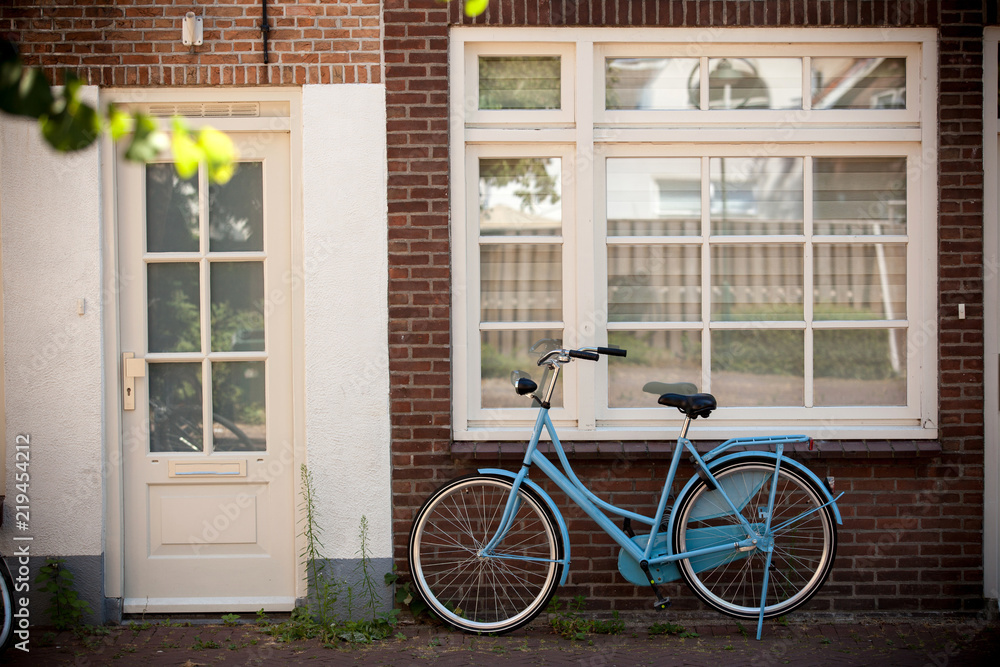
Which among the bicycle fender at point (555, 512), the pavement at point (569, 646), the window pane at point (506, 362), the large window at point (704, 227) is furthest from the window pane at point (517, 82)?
the pavement at point (569, 646)

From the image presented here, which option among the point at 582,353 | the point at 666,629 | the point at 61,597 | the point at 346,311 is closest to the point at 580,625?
the point at 666,629

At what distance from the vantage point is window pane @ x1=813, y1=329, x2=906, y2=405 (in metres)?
4.24

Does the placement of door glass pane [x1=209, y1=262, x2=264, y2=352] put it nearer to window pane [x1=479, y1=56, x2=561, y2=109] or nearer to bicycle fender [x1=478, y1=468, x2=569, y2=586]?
bicycle fender [x1=478, y1=468, x2=569, y2=586]

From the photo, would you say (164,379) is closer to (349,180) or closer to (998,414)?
(349,180)

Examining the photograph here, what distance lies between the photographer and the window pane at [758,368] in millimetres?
4246

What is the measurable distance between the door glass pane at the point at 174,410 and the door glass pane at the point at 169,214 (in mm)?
664

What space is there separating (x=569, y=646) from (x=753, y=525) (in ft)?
3.54

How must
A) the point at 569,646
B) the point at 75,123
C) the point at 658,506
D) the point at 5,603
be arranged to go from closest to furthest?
1. the point at 75,123
2. the point at 5,603
3. the point at 569,646
4. the point at 658,506

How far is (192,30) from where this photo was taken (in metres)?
4.00

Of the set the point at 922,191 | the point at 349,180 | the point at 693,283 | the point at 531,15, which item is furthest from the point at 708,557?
the point at 531,15

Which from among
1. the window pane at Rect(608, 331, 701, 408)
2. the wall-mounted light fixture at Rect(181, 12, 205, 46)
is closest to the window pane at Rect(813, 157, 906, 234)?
the window pane at Rect(608, 331, 701, 408)

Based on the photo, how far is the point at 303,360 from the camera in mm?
4156

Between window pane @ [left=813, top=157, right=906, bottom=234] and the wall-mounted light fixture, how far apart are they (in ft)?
10.9

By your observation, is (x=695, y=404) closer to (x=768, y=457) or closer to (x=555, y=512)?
(x=768, y=457)
